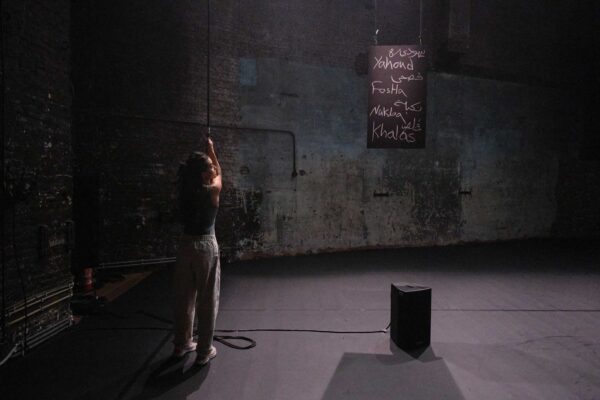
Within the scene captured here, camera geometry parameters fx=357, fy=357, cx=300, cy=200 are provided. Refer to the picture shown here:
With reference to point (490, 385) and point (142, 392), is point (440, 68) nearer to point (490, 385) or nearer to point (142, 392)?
point (490, 385)

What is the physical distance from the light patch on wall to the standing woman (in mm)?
3930

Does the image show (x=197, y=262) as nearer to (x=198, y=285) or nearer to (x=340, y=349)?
(x=198, y=285)

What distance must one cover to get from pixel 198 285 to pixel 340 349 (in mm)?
1284

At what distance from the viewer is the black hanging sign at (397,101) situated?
616 cm

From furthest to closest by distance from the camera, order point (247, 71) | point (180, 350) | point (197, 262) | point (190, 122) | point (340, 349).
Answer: point (247, 71) < point (190, 122) < point (340, 349) < point (180, 350) < point (197, 262)

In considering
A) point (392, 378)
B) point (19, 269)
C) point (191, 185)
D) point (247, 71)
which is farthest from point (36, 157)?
point (247, 71)

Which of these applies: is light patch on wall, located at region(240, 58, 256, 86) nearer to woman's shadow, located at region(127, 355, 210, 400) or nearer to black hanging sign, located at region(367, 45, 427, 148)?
black hanging sign, located at region(367, 45, 427, 148)

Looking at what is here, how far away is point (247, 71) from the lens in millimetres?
6277

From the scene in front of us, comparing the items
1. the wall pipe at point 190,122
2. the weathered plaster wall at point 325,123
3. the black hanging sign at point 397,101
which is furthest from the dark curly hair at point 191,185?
the black hanging sign at point 397,101

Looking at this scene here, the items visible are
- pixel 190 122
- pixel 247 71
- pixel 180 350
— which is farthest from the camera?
pixel 247 71

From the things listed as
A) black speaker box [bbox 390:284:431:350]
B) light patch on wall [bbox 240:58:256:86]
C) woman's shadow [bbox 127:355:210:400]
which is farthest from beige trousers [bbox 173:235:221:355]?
light patch on wall [bbox 240:58:256:86]

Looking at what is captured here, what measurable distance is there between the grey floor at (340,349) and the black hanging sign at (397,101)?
2.52 metres

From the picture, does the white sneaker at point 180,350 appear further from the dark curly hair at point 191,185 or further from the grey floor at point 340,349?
the dark curly hair at point 191,185

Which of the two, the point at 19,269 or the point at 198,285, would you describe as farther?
the point at 19,269
